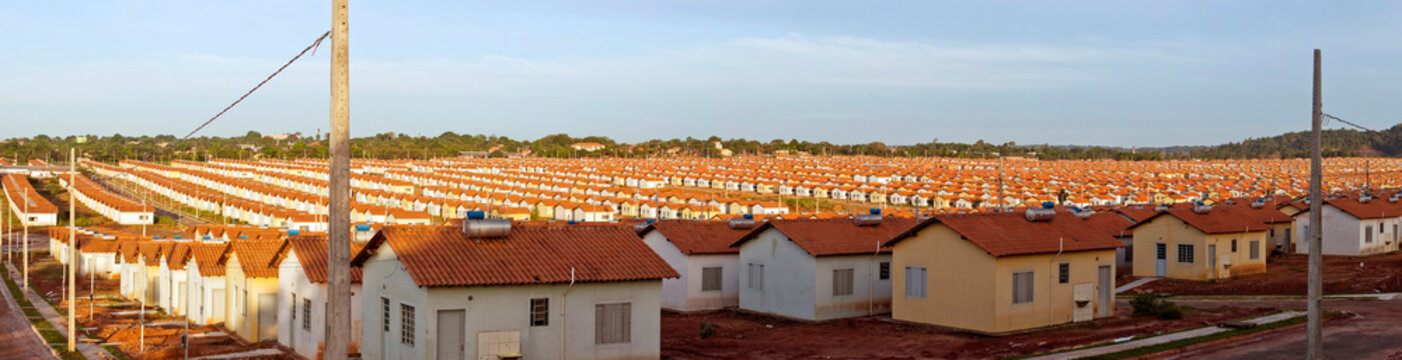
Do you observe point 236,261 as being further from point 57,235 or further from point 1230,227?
point 57,235

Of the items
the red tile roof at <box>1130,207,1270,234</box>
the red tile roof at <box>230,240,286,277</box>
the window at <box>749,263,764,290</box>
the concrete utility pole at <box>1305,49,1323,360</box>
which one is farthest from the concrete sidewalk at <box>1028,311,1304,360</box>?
the red tile roof at <box>230,240,286,277</box>

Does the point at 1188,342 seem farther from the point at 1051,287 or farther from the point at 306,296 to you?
the point at 306,296

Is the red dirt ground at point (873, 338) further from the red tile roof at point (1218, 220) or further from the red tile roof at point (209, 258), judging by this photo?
the red tile roof at point (209, 258)

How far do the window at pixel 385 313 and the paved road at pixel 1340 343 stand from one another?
16.1 m

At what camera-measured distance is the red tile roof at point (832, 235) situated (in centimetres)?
3259

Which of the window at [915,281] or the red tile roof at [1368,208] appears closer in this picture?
the window at [915,281]

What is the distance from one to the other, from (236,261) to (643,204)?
83192 mm

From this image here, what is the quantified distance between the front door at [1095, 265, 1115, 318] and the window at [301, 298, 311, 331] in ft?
69.0

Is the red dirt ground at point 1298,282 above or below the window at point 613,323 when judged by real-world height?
below

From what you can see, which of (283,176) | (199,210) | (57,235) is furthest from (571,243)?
(283,176)

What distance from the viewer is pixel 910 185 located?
5620 inches

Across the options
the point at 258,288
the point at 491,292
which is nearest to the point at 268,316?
the point at 258,288

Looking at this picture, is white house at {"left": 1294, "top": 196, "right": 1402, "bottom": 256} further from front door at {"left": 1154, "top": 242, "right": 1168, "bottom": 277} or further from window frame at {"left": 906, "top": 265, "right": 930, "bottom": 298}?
window frame at {"left": 906, "top": 265, "right": 930, "bottom": 298}

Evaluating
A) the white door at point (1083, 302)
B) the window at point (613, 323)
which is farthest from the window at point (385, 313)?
the white door at point (1083, 302)
